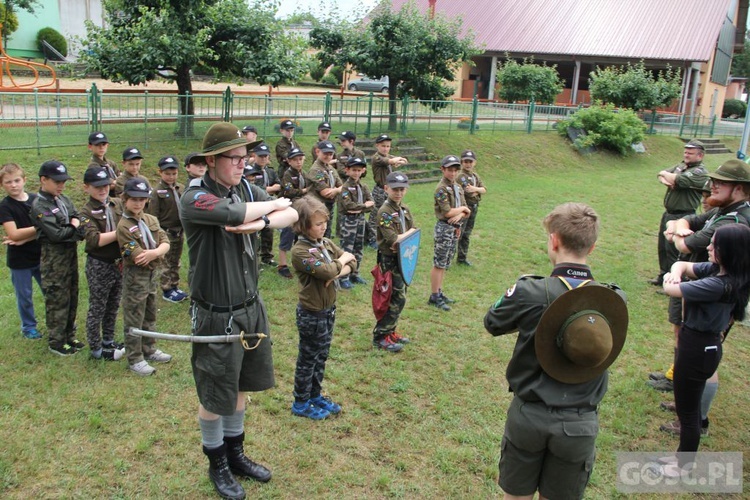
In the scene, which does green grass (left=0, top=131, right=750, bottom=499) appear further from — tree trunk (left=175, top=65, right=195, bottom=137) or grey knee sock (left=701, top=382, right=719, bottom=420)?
tree trunk (left=175, top=65, right=195, bottom=137)

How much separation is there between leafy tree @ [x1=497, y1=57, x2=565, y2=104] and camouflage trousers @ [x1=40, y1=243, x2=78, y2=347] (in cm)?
2366

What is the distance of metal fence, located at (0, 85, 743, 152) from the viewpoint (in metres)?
11.1

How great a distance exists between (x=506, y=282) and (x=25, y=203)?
6420 millimetres

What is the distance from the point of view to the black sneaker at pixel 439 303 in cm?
770

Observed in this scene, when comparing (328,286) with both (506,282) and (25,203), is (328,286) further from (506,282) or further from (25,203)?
(506,282)

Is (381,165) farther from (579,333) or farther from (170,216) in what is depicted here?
(579,333)

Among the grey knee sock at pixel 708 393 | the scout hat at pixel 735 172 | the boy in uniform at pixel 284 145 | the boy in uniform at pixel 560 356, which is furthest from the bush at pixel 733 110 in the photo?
the boy in uniform at pixel 560 356

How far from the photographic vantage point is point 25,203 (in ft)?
19.0

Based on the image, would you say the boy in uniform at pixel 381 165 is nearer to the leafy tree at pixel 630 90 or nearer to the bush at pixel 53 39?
the leafy tree at pixel 630 90

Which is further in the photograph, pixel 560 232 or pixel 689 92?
pixel 689 92

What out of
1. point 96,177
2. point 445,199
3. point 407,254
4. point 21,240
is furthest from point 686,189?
point 21,240

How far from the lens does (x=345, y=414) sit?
5.14 meters

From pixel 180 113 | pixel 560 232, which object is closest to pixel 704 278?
pixel 560 232

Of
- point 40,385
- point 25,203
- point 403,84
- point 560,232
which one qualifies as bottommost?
point 40,385
